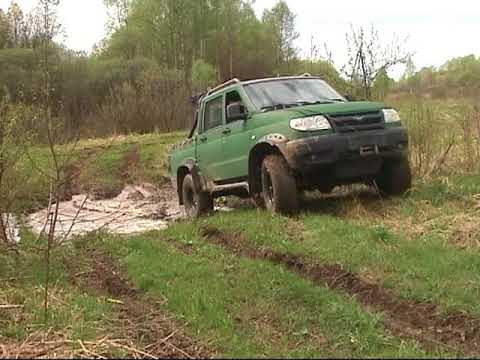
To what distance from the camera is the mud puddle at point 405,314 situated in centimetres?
454

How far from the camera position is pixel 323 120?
8672 millimetres

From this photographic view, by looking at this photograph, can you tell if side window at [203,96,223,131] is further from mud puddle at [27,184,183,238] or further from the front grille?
the front grille

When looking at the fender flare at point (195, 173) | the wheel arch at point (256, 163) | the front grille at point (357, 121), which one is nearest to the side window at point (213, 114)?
the fender flare at point (195, 173)

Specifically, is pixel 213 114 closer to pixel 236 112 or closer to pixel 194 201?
pixel 236 112

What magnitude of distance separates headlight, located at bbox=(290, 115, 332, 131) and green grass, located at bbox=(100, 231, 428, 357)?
6.61ft

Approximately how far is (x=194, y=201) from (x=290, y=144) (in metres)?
3.34

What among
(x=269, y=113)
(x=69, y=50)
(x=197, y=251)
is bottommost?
(x=197, y=251)

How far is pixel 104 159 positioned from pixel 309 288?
54.8 feet

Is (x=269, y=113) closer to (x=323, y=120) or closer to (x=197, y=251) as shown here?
(x=323, y=120)

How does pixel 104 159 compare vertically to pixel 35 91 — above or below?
below

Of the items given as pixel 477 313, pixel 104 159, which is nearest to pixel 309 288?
pixel 477 313

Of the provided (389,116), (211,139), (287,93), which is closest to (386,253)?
(389,116)

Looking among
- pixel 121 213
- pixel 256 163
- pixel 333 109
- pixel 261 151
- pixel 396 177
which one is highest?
pixel 333 109

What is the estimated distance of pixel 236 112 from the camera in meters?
9.79
